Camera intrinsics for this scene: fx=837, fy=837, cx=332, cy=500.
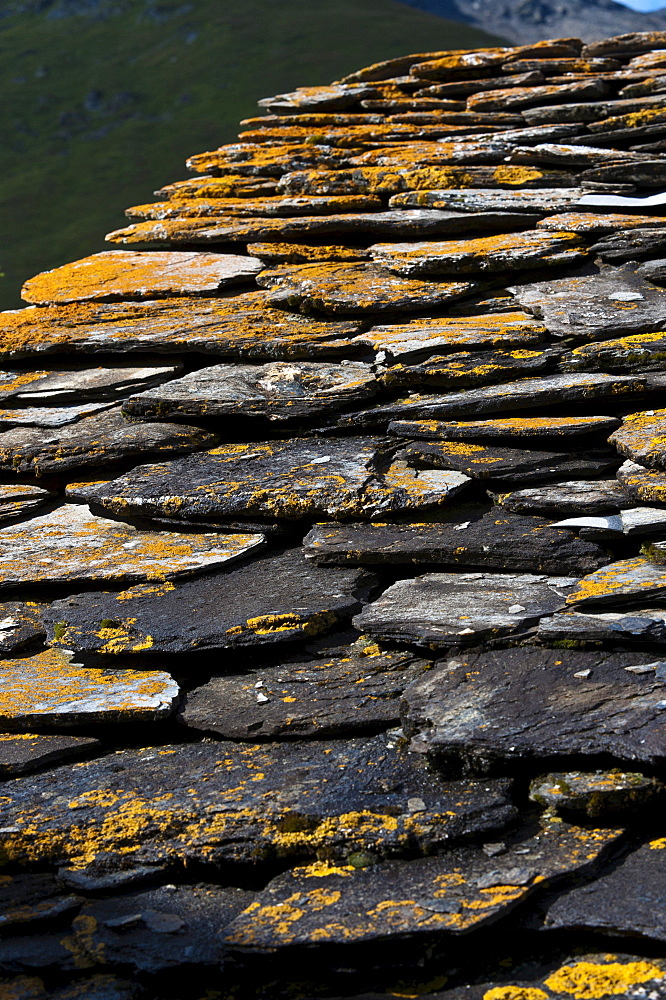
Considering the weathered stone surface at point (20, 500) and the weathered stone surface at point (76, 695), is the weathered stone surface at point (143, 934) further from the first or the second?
the weathered stone surface at point (20, 500)

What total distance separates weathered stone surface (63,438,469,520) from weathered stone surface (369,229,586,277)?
210cm

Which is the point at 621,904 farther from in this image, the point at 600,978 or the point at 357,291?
the point at 357,291

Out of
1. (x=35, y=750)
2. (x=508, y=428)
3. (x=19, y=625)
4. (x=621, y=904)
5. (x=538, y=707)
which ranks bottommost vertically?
(x=621, y=904)

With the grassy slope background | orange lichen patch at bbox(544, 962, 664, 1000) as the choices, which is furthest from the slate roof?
the grassy slope background

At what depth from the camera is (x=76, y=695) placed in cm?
411

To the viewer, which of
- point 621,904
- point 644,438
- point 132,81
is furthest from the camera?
point 132,81

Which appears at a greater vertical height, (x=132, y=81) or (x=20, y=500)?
(x=132, y=81)

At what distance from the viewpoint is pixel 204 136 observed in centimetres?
13462

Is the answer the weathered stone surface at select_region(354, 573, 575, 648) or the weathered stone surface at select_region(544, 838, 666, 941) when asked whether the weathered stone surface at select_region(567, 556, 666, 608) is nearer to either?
the weathered stone surface at select_region(354, 573, 575, 648)

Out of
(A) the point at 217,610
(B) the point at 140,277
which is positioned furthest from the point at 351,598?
(B) the point at 140,277

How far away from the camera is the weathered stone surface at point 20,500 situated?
18.4ft

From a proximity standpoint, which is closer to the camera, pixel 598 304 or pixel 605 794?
pixel 605 794

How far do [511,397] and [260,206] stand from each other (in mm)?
4264

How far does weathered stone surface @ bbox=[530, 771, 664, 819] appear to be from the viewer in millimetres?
3221
